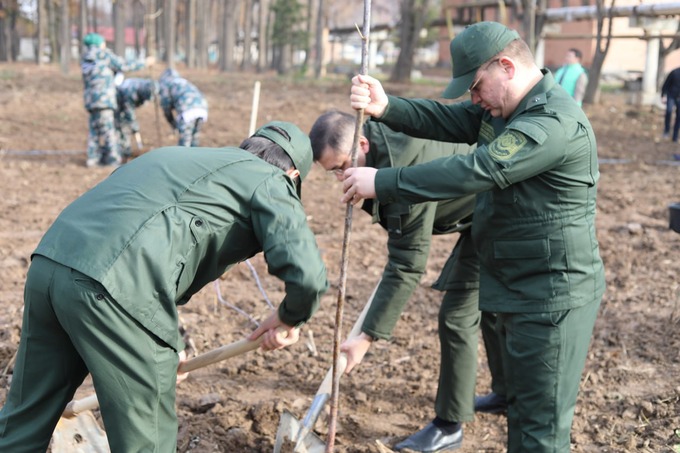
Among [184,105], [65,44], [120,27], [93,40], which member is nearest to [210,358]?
[184,105]

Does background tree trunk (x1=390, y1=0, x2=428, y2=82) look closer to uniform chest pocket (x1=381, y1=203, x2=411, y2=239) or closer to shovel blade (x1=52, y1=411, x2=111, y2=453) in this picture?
uniform chest pocket (x1=381, y1=203, x2=411, y2=239)

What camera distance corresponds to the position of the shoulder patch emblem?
8.77 ft

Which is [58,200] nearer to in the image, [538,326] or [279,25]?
[538,326]

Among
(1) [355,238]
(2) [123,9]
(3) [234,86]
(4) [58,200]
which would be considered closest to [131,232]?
(1) [355,238]

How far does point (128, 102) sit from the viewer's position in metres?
11.4

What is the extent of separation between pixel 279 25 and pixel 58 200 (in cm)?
2679

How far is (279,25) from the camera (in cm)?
3425

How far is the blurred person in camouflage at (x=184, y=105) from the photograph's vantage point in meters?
10.5

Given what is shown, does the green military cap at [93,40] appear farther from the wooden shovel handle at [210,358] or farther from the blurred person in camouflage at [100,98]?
the wooden shovel handle at [210,358]

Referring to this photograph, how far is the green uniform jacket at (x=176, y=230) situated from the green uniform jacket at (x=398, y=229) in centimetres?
89

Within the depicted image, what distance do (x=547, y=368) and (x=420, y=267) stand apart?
0.83 m

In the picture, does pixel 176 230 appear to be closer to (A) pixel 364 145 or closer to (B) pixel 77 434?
(A) pixel 364 145

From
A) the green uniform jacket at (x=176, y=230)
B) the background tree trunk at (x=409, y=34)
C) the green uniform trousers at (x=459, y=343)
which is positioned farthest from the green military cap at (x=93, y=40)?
the background tree trunk at (x=409, y=34)

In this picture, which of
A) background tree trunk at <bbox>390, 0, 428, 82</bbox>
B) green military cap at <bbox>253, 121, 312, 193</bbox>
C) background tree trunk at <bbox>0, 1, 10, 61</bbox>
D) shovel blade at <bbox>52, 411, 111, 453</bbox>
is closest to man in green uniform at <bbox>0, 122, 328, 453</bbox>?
green military cap at <bbox>253, 121, 312, 193</bbox>
